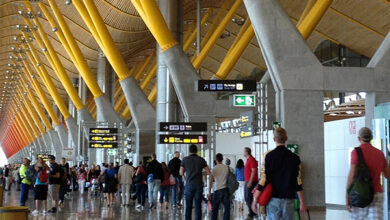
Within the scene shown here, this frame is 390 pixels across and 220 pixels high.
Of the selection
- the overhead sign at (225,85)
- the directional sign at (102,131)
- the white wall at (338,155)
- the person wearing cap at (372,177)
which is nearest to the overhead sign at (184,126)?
the overhead sign at (225,85)

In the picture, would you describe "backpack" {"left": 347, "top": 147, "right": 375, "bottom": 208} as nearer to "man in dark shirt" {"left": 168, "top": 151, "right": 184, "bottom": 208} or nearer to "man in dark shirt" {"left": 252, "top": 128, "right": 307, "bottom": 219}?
"man in dark shirt" {"left": 252, "top": 128, "right": 307, "bottom": 219}

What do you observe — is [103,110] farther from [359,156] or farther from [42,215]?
[359,156]

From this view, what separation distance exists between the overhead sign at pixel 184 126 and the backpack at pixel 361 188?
1489 cm

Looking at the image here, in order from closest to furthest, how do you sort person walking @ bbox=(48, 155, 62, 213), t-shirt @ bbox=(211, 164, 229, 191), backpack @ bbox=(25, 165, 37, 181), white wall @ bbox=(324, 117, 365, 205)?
t-shirt @ bbox=(211, 164, 229, 191), person walking @ bbox=(48, 155, 62, 213), white wall @ bbox=(324, 117, 365, 205), backpack @ bbox=(25, 165, 37, 181)

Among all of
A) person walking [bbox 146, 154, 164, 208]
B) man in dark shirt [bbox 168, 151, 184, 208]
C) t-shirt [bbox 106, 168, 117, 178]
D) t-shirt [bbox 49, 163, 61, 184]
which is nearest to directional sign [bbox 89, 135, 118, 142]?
t-shirt [bbox 106, 168, 117, 178]

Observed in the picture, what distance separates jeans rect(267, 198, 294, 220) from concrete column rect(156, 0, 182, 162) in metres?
21.9

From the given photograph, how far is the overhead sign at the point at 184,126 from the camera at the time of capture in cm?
2189

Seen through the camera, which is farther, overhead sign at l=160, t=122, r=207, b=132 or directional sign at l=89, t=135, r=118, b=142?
directional sign at l=89, t=135, r=118, b=142

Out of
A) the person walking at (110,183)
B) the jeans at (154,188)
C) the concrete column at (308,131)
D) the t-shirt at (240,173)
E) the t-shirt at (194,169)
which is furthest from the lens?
Answer: the person walking at (110,183)

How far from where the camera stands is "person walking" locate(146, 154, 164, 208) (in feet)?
62.8

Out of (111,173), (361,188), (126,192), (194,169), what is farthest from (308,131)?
(361,188)

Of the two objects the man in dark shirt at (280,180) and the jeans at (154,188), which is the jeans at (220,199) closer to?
the man in dark shirt at (280,180)

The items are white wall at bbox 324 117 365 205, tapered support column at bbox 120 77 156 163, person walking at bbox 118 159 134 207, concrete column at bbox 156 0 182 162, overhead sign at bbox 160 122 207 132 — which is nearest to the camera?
white wall at bbox 324 117 365 205

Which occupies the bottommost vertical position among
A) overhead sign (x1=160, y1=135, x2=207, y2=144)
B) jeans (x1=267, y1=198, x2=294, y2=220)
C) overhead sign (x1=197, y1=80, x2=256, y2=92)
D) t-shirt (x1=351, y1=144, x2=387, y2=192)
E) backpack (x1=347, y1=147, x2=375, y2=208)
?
jeans (x1=267, y1=198, x2=294, y2=220)
